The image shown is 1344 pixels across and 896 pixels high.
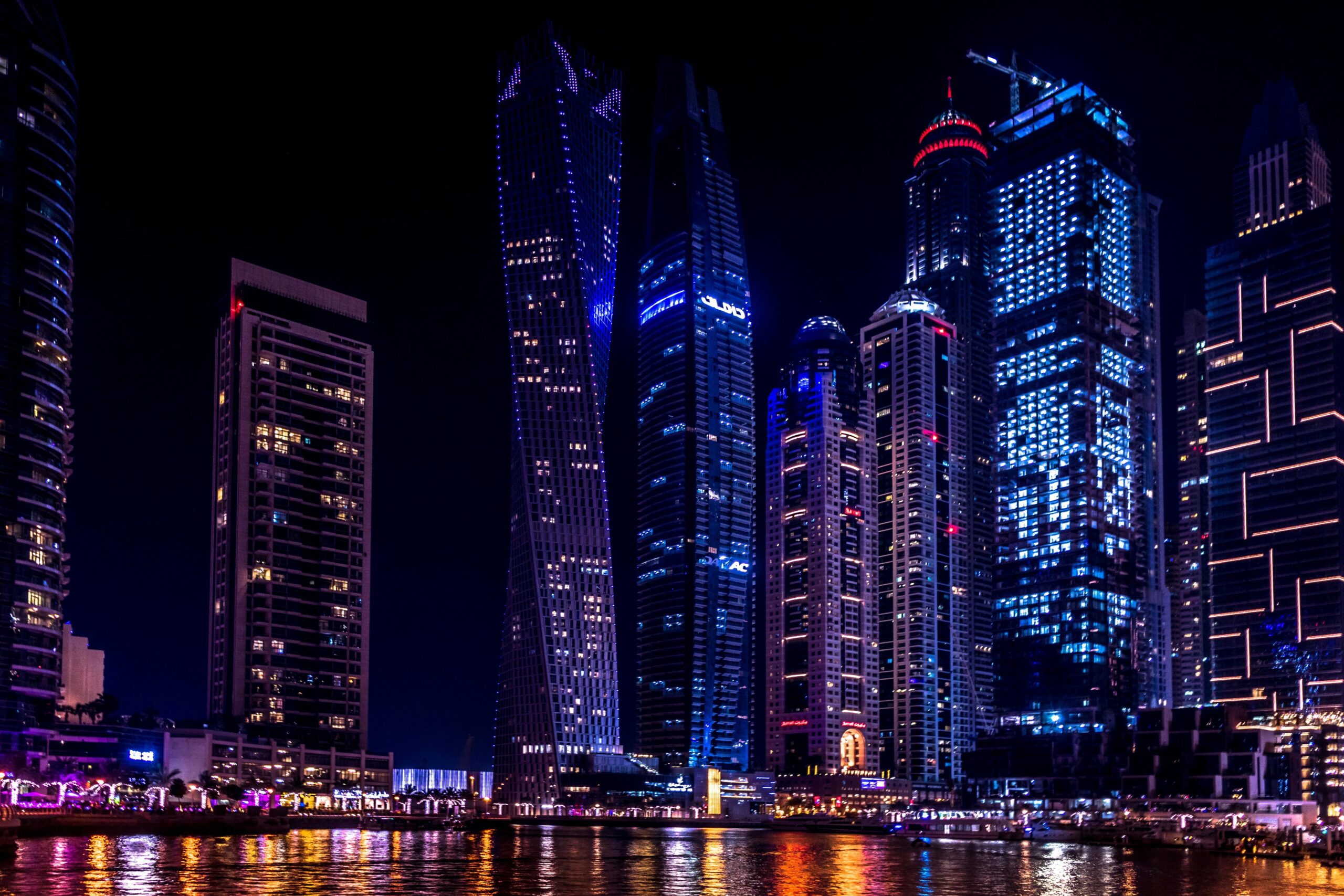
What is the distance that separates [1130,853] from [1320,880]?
188 ft

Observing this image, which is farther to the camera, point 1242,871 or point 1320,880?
point 1242,871

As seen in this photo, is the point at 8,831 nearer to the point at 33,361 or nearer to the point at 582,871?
the point at 582,871

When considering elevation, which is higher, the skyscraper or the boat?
the skyscraper

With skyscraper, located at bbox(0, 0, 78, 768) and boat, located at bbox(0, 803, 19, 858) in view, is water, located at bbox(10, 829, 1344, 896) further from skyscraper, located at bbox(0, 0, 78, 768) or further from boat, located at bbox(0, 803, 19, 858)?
skyscraper, located at bbox(0, 0, 78, 768)

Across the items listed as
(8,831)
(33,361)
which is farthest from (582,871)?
(33,361)

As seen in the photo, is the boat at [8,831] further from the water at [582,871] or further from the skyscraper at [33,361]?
the skyscraper at [33,361]

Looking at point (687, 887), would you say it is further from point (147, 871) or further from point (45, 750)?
point (45, 750)

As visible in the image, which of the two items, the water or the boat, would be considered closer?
the water

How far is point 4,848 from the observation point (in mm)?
133875

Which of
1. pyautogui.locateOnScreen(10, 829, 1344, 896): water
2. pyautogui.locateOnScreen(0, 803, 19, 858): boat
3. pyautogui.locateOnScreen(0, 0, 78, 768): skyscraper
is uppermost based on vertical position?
pyautogui.locateOnScreen(0, 0, 78, 768): skyscraper

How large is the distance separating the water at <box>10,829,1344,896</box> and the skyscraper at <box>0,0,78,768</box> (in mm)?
25938

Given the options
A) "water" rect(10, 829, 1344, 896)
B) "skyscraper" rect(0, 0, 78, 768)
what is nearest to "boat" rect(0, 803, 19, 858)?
"water" rect(10, 829, 1344, 896)

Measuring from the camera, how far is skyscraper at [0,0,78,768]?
7160 inches

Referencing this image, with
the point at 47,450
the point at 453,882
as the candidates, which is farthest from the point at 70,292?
the point at 453,882
